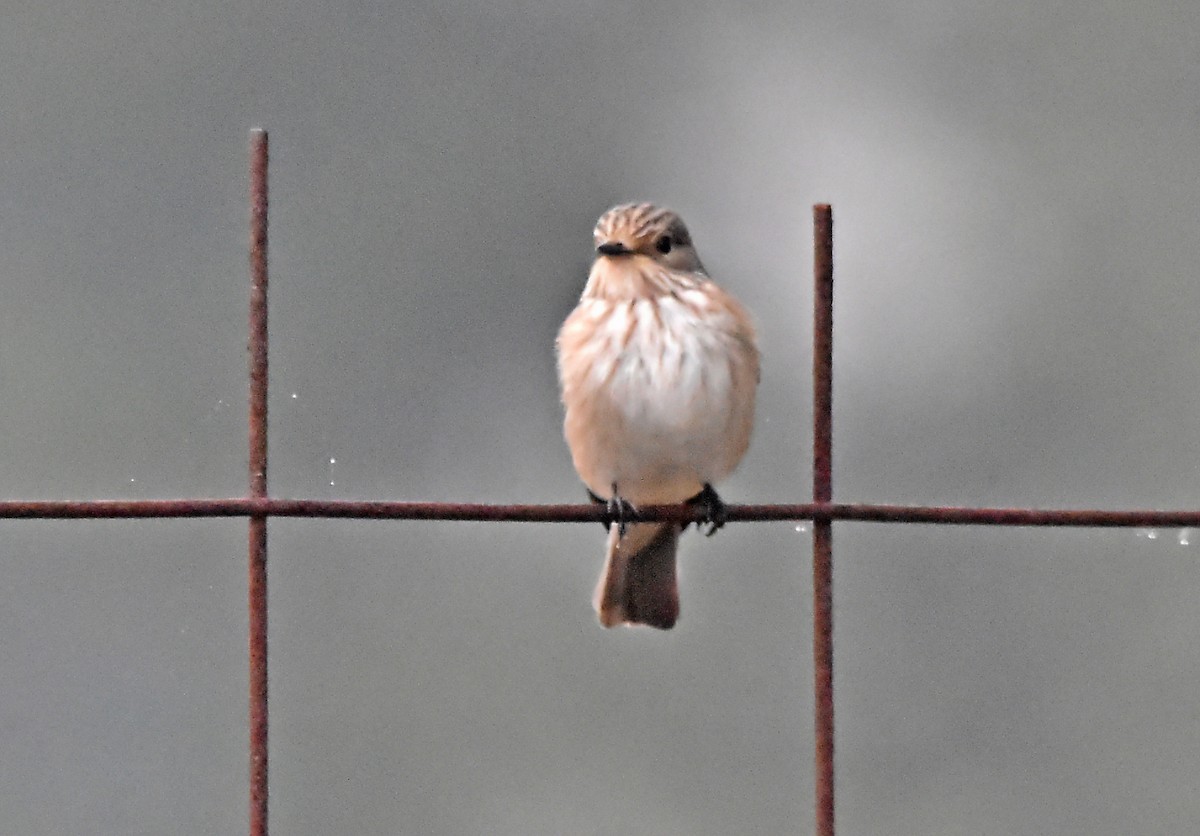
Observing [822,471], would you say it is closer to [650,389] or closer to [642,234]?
[650,389]

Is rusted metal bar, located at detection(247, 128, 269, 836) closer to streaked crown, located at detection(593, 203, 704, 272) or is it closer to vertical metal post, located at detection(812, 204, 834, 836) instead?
vertical metal post, located at detection(812, 204, 834, 836)

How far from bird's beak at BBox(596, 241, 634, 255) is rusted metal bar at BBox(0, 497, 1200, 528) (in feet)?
5.33

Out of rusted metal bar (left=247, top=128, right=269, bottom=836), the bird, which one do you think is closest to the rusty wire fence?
rusted metal bar (left=247, top=128, right=269, bottom=836)

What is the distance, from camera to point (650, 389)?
3.73 meters

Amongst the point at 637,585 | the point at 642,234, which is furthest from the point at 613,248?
the point at 637,585

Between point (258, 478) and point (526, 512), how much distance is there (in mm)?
305

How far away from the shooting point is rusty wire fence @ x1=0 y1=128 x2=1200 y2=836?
6.45 feet

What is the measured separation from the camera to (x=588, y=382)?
379cm

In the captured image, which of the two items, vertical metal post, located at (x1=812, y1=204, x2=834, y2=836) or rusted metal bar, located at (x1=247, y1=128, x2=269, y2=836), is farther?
vertical metal post, located at (x1=812, y1=204, x2=834, y2=836)

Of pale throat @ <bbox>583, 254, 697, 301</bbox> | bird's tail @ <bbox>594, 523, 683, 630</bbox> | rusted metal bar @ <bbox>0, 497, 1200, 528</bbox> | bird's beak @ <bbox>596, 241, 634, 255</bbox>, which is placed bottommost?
bird's tail @ <bbox>594, 523, 683, 630</bbox>

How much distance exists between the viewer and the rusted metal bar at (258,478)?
6.44 ft

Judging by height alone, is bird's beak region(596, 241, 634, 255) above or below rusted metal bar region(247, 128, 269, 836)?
above

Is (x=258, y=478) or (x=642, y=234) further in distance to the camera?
(x=642, y=234)

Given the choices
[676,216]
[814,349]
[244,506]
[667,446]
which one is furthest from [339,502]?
[676,216]
